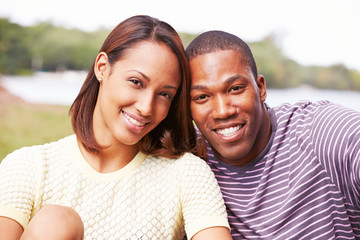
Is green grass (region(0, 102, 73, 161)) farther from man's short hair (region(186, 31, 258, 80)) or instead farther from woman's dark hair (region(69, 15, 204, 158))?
man's short hair (region(186, 31, 258, 80))

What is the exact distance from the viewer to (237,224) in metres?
1.70

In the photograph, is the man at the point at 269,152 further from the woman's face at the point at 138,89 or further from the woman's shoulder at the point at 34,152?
the woman's shoulder at the point at 34,152

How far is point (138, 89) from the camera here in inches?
59.5

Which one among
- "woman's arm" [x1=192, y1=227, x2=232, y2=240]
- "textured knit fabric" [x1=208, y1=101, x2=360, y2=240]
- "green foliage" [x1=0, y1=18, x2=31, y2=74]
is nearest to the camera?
"woman's arm" [x1=192, y1=227, x2=232, y2=240]

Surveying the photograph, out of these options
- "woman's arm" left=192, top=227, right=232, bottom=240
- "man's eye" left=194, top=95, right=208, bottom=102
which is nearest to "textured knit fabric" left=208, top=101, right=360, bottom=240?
"woman's arm" left=192, top=227, right=232, bottom=240

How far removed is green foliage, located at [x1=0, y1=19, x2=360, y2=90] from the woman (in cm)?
310

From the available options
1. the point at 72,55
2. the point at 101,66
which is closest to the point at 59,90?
the point at 72,55

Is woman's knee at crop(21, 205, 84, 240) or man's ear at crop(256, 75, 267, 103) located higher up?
man's ear at crop(256, 75, 267, 103)

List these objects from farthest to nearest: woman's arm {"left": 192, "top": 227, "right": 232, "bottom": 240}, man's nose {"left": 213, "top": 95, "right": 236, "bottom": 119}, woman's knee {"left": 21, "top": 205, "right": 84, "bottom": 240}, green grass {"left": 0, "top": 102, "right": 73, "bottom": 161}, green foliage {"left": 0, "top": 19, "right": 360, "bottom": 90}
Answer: green foliage {"left": 0, "top": 19, "right": 360, "bottom": 90} → green grass {"left": 0, "top": 102, "right": 73, "bottom": 161} → man's nose {"left": 213, "top": 95, "right": 236, "bottom": 119} → woman's arm {"left": 192, "top": 227, "right": 232, "bottom": 240} → woman's knee {"left": 21, "top": 205, "right": 84, "bottom": 240}

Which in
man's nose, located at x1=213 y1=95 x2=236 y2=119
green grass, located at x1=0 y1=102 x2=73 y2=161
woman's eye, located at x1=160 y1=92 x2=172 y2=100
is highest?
woman's eye, located at x1=160 y1=92 x2=172 y2=100

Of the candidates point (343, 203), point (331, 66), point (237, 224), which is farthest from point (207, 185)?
point (331, 66)

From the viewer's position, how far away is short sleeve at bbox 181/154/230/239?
149 centimetres

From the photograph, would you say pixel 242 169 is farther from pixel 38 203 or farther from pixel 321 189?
pixel 38 203

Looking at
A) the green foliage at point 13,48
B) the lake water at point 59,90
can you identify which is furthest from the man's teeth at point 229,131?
the green foliage at point 13,48
